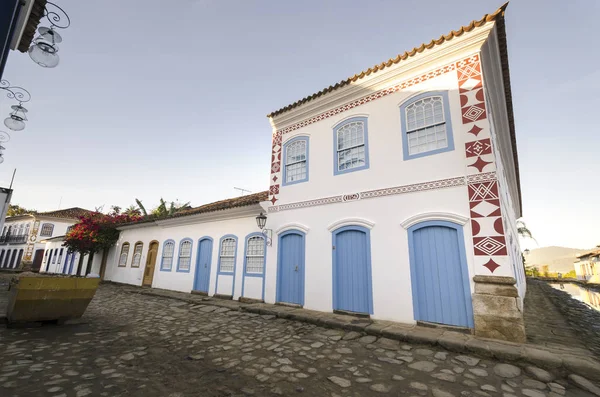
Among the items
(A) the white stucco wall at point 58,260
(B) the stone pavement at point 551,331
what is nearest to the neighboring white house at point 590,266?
(B) the stone pavement at point 551,331

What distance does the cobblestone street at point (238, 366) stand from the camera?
319cm

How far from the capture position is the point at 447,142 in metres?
6.25

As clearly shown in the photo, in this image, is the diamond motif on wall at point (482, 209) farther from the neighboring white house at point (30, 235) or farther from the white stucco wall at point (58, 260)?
the neighboring white house at point (30, 235)

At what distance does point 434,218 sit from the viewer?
19.9 feet

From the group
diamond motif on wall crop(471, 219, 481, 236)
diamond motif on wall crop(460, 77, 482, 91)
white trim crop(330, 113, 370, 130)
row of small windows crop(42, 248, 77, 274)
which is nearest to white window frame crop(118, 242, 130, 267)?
row of small windows crop(42, 248, 77, 274)

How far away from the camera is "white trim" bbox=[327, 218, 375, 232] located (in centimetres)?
700

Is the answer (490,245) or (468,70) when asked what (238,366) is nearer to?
(490,245)

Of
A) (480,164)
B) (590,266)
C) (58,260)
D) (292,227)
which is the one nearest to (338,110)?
(292,227)

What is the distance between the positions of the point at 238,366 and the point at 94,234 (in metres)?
18.2

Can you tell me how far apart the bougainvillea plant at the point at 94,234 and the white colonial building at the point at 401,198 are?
12.6 m

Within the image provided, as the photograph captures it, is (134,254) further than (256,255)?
Yes

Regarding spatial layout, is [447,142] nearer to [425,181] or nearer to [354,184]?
[425,181]

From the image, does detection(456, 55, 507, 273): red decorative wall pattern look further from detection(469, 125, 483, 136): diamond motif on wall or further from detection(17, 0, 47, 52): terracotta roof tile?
detection(17, 0, 47, 52): terracotta roof tile

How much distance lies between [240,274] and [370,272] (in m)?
5.48
